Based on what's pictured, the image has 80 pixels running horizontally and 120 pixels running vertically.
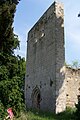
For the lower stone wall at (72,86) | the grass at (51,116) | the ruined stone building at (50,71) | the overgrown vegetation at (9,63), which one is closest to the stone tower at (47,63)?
the ruined stone building at (50,71)

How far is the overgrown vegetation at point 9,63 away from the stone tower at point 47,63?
6935 millimetres

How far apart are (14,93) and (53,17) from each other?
10.5 m

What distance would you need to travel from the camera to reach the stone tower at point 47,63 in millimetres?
18312

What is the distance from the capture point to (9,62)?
1143 cm

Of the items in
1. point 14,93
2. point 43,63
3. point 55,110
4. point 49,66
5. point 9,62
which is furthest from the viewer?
point 43,63

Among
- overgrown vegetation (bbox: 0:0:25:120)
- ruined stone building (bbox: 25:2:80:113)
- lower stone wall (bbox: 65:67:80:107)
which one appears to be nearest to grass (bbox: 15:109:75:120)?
ruined stone building (bbox: 25:2:80:113)

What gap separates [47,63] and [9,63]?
29.9 ft

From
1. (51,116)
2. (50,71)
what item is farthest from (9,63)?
(50,71)

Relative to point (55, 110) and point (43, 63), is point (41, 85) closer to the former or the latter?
point (43, 63)

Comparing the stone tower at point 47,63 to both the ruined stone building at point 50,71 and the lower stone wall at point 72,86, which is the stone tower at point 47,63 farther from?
the lower stone wall at point 72,86

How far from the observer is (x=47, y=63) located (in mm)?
20312

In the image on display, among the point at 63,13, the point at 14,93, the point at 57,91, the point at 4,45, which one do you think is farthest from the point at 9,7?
the point at 63,13

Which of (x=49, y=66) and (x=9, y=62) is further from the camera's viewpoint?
(x=49, y=66)

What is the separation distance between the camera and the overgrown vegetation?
10.5 meters
